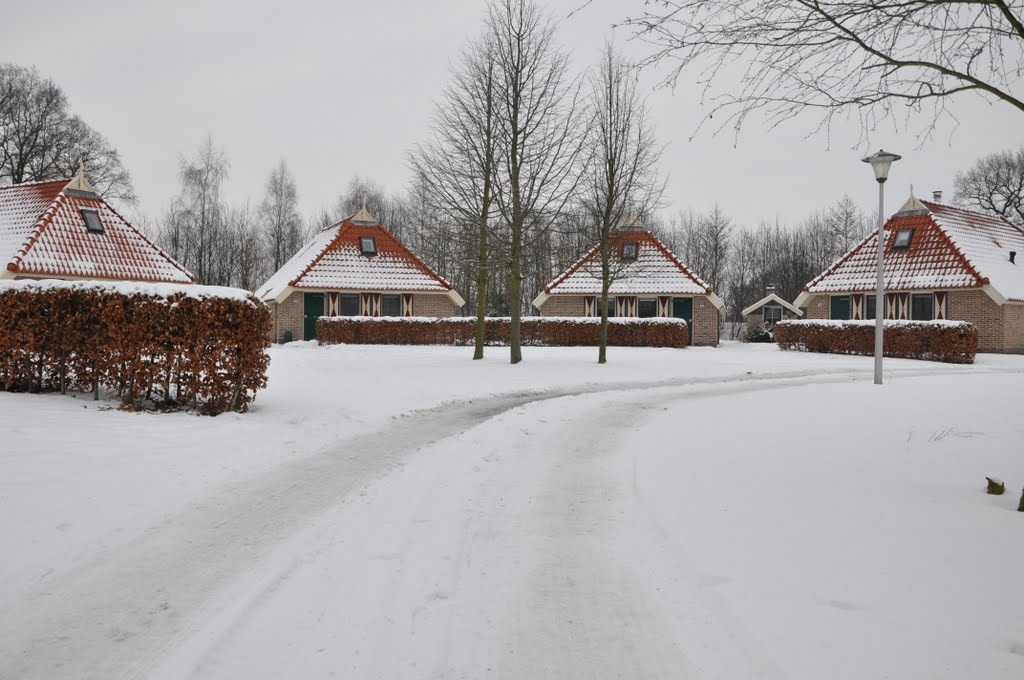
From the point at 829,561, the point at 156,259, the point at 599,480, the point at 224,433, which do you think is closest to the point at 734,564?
the point at 829,561

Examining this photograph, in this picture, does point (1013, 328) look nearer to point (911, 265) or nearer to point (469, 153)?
point (911, 265)

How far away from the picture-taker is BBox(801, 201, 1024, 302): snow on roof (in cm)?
3073

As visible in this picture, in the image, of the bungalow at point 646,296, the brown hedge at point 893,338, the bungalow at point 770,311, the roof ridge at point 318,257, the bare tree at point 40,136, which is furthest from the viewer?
the bungalow at point 770,311

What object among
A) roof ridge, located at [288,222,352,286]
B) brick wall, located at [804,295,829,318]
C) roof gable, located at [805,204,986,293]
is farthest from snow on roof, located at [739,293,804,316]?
roof ridge, located at [288,222,352,286]

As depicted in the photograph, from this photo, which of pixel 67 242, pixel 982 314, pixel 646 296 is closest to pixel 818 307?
pixel 982 314

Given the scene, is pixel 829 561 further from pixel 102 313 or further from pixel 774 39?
pixel 102 313

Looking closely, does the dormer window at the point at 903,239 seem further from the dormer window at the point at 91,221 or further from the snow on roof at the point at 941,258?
the dormer window at the point at 91,221

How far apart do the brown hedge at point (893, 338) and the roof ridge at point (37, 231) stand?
31.6 metres

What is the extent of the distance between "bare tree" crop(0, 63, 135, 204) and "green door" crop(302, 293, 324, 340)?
1962 centimetres

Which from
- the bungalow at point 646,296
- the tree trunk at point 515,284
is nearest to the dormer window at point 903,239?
the bungalow at point 646,296

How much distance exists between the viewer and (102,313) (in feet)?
29.6

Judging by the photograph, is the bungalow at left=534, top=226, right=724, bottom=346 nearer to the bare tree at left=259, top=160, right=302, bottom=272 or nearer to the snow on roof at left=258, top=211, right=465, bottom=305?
the snow on roof at left=258, top=211, right=465, bottom=305

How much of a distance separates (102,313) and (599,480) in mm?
7228

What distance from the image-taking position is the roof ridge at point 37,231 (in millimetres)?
23503
